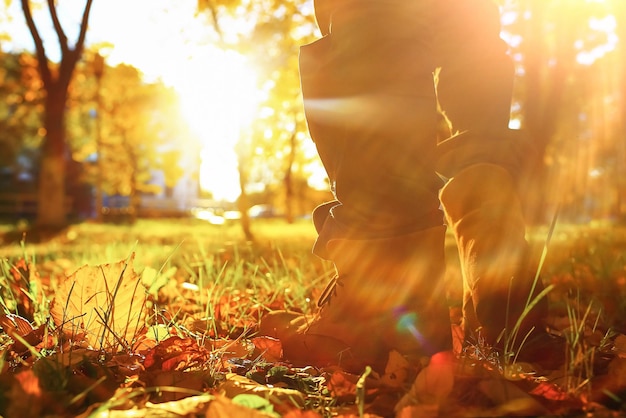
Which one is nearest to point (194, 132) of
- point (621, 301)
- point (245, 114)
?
point (245, 114)

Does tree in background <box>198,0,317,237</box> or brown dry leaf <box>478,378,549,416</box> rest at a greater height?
tree in background <box>198,0,317,237</box>

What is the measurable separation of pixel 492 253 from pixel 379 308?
0.34 m

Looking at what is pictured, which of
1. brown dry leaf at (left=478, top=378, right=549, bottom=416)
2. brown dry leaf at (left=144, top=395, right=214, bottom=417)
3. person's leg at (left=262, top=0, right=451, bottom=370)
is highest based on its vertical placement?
person's leg at (left=262, top=0, right=451, bottom=370)

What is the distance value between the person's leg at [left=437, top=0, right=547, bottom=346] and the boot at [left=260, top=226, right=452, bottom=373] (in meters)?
0.12

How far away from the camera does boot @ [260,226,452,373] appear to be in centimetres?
136

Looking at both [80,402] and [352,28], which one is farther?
[352,28]

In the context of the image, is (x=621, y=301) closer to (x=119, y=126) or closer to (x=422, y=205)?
(x=422, y=205)

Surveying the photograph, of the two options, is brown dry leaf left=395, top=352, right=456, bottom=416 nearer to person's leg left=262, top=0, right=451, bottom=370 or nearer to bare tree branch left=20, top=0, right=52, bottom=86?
person's leg left=262, top=0, right=451, bottom=370

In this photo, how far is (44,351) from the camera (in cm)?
126

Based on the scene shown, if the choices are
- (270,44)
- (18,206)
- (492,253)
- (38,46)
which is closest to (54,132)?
(38,46)

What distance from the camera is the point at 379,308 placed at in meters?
1.40

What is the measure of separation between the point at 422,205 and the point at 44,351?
921 mm

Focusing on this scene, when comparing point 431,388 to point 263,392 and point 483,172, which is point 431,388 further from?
point 483,172

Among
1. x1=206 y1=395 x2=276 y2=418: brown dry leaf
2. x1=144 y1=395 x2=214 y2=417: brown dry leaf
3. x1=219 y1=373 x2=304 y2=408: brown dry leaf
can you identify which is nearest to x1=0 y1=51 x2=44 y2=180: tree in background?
x1=219 y1=373 x2=304 y2=408: brown dry leaf
